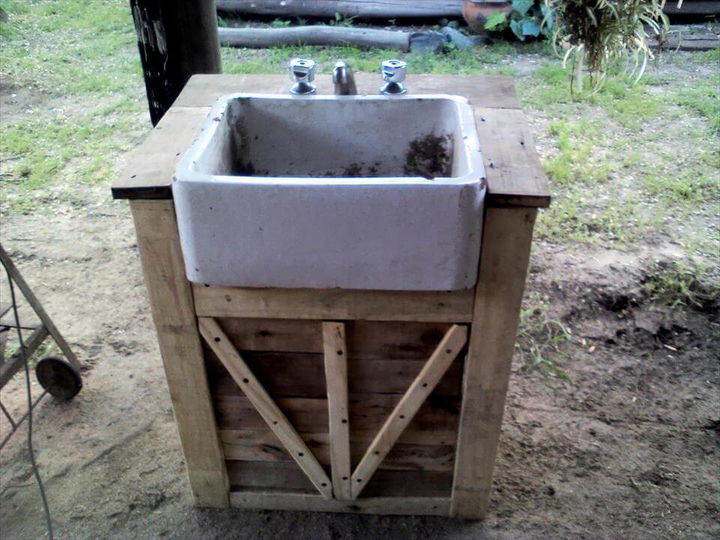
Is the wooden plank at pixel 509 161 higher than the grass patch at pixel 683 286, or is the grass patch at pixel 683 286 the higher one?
the wooden plank at pixel 509 161

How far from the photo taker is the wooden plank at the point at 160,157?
148cm

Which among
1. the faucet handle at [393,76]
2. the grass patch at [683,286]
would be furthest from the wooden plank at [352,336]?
the grass patch at [683,286]

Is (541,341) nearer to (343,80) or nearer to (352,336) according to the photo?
(352,336)

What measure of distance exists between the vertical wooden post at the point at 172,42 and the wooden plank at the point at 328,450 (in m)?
1.32

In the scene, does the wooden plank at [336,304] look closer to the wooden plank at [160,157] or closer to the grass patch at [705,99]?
the wooden plank at [160,157]

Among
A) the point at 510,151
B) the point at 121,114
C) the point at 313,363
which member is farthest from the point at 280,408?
the point at 121,114

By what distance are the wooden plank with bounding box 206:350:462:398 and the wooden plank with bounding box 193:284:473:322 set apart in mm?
158

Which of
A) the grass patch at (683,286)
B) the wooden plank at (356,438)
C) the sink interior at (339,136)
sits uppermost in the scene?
the sink interior at (339,136)

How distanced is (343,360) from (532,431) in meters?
1.04

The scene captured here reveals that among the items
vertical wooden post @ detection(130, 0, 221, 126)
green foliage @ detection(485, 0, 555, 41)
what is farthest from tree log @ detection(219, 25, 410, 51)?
vertical wooden post @ detection(130, 0, 221, 126)

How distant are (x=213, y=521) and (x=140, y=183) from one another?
1.12 meters

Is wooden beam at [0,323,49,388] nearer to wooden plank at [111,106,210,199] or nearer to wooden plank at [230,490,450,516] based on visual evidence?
wooden plank at [230,490,450,516]

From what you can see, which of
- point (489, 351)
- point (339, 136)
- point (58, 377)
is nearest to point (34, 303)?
→ point (58, 377)

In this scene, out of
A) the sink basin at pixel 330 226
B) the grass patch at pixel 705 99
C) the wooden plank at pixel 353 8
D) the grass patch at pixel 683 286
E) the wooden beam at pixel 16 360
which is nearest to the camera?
the sink basin at pixel 330 226
